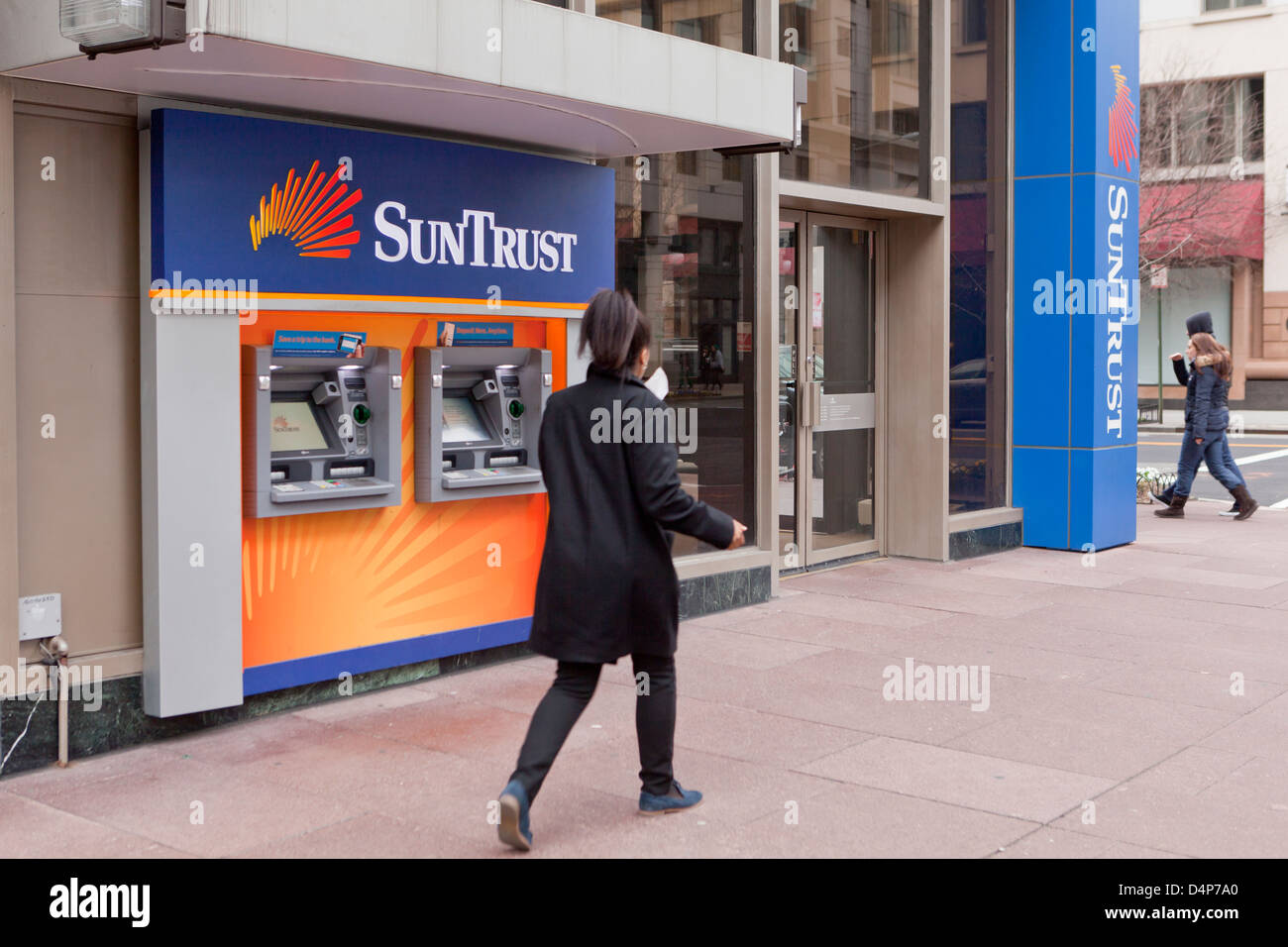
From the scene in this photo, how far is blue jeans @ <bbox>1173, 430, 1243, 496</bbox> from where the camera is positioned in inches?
523

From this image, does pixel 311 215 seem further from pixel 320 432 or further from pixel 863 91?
pixel 863 91

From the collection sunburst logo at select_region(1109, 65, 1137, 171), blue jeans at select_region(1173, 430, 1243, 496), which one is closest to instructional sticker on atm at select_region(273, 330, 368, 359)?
sunburst logo at select_region(1109, 65, 1137, 171)

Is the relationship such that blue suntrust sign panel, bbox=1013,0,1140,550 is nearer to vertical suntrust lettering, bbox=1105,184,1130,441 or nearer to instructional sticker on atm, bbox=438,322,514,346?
vertical suntrust lettering, bbox=1105,184,1130,441

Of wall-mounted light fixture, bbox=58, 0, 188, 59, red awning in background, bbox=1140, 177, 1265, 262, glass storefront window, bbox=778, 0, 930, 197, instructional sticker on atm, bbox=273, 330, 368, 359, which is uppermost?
red awning in background, bbox=1140, 177, 1265, 262

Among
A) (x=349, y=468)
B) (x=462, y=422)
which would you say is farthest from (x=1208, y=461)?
(x=349, y=468)

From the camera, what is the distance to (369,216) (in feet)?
20.6

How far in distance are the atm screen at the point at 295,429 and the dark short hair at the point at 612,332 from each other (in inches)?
80.3

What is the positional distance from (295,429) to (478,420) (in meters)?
1.12

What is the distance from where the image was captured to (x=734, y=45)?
872cm

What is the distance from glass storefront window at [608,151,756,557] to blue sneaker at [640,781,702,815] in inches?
144

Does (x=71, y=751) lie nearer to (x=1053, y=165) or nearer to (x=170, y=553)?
(x=170, y=553)

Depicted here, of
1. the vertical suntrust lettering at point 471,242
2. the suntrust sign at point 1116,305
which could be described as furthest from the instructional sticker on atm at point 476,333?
the suntrust sign at point 1116,305

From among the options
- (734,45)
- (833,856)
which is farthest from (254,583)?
(734,45)

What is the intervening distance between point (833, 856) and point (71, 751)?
3013 millimetres
